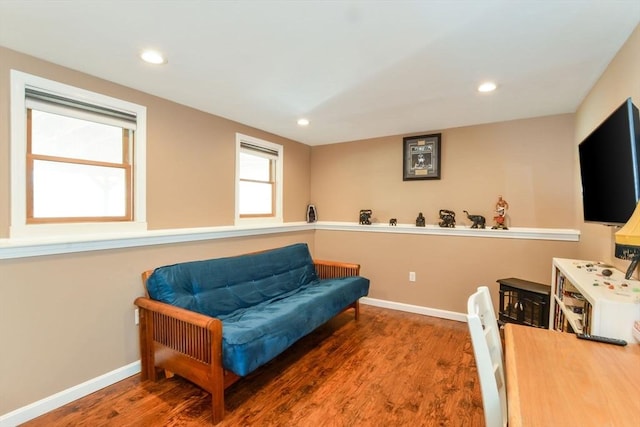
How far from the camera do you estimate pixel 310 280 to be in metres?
3.58

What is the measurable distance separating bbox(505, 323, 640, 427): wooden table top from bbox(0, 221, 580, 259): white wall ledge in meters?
2.10

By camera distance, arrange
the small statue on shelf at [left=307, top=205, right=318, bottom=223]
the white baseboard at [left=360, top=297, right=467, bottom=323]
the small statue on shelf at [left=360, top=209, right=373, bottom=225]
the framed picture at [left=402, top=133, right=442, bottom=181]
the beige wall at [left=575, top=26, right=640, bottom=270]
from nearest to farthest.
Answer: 1. the beige wall at [left=575, top=26, right=640, bottom=270]
2. the white baseboard at [left=360, top=297, right=467, bottom=323]
3. the framed picture at [left=402, top=133, right=442, bottom=181]
4. the small statue on shelf at [left=360, top=209, right=373, bottom=225]
5. the small statue on shelf at [left=307, top=205, right=318, bottom=223]

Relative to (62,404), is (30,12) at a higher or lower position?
higher

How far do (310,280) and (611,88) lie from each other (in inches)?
120

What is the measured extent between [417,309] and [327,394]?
6.57ft

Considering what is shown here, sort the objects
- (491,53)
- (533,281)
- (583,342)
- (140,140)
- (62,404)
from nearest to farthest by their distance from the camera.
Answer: (583,342), (491,53), (62,404), (140,140), (533,281)

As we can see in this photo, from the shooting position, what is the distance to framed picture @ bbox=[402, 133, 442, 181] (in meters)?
3.64

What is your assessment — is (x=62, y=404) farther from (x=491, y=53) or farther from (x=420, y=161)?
(x=420, y=161)

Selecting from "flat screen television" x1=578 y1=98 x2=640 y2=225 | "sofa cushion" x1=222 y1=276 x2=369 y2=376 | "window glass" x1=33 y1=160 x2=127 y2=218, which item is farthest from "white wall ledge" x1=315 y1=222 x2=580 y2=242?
"window glass" x1=33 y1=160 x2=127 y2=218

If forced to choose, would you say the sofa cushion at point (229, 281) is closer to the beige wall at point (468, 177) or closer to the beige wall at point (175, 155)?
the beige wall at point (175, 155)

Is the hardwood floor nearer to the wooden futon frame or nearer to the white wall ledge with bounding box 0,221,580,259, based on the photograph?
the wooden futon frame

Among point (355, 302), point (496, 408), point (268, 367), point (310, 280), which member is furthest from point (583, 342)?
point (310, 280)

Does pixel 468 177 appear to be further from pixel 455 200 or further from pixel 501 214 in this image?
pixel 501 214

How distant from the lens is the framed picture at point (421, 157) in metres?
3.64
